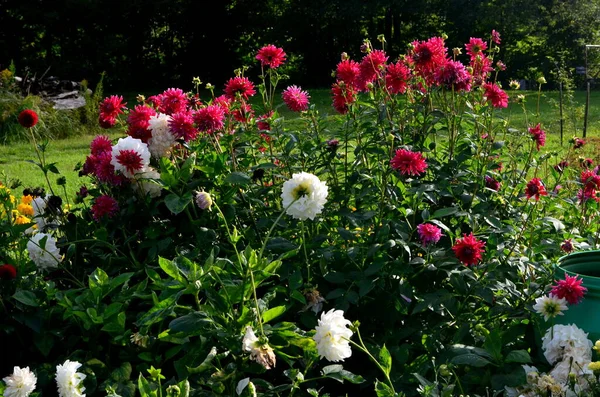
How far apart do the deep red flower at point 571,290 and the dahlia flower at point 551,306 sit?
4cm

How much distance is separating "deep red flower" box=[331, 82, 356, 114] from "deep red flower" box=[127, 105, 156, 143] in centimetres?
69

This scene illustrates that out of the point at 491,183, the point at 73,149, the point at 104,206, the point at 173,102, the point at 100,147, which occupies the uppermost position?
the point at 173,102

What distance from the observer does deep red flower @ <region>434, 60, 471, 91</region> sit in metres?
2.39

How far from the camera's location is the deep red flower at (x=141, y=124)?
7.56 feet

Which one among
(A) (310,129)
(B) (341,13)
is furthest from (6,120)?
(B) (341,13)

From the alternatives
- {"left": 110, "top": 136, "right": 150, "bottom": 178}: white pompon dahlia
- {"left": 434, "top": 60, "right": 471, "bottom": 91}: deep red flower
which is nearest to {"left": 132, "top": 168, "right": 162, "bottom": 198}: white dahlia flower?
{"left": 110, "top": 136, "right": 150, "bottom": 178}: white pompon dahlia

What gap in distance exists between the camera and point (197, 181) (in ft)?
7.24

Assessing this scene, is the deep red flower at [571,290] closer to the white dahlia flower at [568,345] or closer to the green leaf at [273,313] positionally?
the white dahlia flower at [568,345]

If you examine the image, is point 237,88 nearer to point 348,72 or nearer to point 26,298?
point 348,72

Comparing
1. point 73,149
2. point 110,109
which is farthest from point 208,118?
point 73,149

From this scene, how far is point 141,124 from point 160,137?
72mm

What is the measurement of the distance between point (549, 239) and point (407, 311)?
0.71 metres

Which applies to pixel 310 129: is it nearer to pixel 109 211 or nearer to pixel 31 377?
pixel 109 211

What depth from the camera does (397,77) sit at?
253cm
